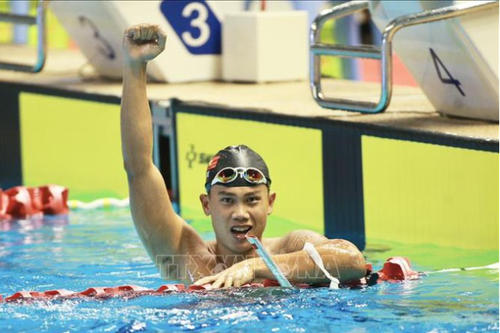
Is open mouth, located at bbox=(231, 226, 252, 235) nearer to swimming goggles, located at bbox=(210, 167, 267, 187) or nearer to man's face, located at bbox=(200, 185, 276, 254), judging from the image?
man's face, located at bbox=(200, 185, 276, 254)

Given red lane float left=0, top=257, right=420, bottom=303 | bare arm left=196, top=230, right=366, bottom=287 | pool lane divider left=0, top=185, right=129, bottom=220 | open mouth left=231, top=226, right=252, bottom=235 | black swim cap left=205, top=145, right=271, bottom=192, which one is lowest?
pool lane divider left=0, top=185, right=129, bottom=220

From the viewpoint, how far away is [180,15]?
8156mm

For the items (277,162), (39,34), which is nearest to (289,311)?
(277,162)

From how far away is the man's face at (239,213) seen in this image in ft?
13.7

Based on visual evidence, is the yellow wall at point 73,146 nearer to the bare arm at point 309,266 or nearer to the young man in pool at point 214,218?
the young man in pool at point 214,218

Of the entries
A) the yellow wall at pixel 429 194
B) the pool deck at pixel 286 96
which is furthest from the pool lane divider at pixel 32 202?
the yellow wall at pixel 429 194

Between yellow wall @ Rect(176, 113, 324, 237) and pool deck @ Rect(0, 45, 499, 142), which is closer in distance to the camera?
pool deck @ Rect(0, 45, 499, 142)

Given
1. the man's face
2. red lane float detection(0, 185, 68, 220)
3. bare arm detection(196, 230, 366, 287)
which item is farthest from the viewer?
red lane float detection(0, 185, 68, 220)

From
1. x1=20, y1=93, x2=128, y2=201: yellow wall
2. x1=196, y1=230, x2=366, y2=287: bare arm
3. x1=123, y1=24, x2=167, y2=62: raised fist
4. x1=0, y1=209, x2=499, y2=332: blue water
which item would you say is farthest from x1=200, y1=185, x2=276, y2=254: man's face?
x1=20, y1=93, x2=128, y2=201: yellow wall

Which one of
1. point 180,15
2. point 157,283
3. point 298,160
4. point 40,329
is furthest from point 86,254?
point 180,15

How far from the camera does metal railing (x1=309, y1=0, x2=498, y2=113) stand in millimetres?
5566

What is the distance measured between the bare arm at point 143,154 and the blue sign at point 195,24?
153 inches

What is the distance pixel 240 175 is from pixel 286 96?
3200 mm

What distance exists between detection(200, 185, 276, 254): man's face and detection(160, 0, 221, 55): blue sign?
400 centimetres
